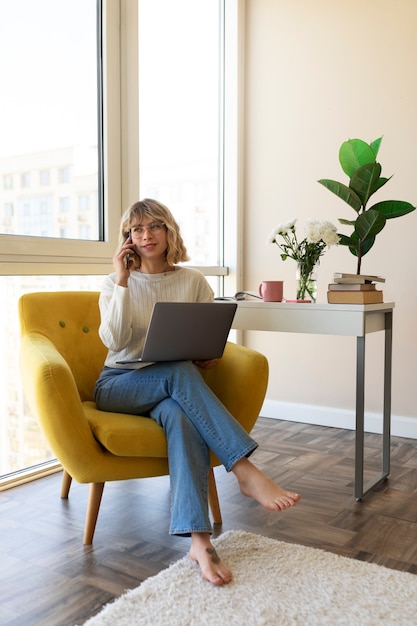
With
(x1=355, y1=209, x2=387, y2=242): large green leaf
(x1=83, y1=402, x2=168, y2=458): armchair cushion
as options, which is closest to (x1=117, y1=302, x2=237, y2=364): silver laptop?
(x1=83, y1=402, x2=168, y2=458): armchair cushion

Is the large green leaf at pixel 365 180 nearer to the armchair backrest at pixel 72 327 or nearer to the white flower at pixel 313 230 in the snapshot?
the white flower at pixel 313 230

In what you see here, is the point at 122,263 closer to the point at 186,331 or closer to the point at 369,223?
the point at 186,331

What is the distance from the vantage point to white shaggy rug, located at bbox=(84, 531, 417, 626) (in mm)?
1455

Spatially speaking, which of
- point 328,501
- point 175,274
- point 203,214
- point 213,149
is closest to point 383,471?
point 328,501

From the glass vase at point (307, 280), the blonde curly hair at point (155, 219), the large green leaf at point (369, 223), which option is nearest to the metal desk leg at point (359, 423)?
the glass vase at point (307, 280)

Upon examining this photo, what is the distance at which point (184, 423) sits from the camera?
180 centimetres

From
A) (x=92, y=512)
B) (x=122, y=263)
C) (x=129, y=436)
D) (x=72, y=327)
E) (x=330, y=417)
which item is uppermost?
(x=122, y=263)

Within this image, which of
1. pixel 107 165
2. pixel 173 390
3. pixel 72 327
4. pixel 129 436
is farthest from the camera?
pixel 107 165

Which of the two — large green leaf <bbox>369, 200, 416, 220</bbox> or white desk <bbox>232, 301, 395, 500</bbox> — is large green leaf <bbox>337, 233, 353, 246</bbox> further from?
white desk <bbox>232, 301, 395, 500</bbox>

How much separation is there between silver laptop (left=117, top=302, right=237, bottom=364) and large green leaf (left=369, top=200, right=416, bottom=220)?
0.93 metres

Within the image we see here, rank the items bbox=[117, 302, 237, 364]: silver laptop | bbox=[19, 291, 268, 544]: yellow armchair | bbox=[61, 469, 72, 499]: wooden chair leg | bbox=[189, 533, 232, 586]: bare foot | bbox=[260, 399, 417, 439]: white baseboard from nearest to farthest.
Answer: bbox=[189, 533, 232, 586]: bare foot, bbox=[19, 291, 268, 544]: yellow armchair, bbox=[117, 302, 237, 364]: silver laptop, bbox=[61, 469, 72, 499]: wooden chair leg, bbox=[260, 399, 417, 439]: white baseboard

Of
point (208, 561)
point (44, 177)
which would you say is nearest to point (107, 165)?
point (44, 177)

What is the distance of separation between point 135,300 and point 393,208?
114 centimetres

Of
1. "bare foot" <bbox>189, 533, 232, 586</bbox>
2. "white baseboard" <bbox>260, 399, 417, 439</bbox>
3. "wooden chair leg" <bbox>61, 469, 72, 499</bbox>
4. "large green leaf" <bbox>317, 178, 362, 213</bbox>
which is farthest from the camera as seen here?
"white baseboard" <bbox>260, 399, 417, 439</bbox>
